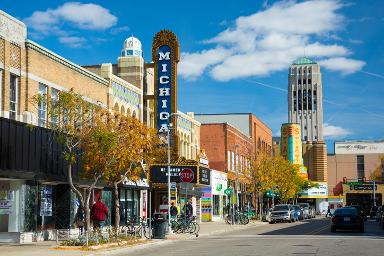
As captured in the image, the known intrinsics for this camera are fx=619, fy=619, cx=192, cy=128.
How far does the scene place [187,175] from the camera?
4634cm

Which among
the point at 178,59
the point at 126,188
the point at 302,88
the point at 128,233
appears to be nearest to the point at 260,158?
the point at 178,59

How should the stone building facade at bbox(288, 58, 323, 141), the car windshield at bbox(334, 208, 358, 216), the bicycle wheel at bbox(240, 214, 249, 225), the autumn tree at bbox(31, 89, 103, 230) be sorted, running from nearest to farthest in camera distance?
the autumn tree at bbox(31, 89, 103, 230) < the car windshield at bbox(334, 208, 358, 216) < the bicycle wheel at bbox(240, 214, 249, 225) < the stone building facade at bbox(288, 58, 323, 141)

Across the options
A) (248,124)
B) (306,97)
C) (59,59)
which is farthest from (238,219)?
(306,97)

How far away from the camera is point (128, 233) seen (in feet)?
95.6

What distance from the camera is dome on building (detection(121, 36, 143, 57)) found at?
4572cm

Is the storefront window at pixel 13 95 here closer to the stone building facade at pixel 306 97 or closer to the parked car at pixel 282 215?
the parked car at pixel 282 215

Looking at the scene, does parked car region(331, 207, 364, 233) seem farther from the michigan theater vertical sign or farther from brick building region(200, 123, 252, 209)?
brick building region(200, 123, 252, 209)

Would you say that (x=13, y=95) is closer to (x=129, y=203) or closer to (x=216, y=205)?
(x=129, y=203)

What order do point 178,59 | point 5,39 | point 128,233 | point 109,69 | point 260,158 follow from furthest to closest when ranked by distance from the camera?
point 260,158 → point 178,59 → point 109,69 → point 128,233 → point 5,39

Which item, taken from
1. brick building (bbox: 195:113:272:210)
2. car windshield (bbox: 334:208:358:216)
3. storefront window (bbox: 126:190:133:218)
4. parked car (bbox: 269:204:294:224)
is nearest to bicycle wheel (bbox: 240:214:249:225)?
parked car (bbox: 269:204:294:224)

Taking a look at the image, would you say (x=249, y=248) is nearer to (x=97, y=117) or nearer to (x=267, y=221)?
(x=97, y=117)

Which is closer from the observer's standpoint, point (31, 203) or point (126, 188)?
point (31, 203)

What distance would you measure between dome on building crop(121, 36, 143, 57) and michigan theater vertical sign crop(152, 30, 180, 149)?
1422 mm

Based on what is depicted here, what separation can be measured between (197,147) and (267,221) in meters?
10.5
